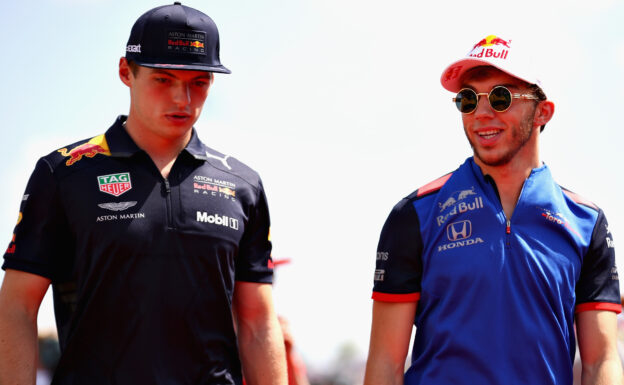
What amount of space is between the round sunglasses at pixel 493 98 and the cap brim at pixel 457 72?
9cm

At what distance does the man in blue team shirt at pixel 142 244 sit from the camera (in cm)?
435

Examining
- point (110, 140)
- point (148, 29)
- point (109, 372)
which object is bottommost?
point (109, 372)

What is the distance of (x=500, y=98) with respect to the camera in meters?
4.60

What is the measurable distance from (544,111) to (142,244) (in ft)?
6.62

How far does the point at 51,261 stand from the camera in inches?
173

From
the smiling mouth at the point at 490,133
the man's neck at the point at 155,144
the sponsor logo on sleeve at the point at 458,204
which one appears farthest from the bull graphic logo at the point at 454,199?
the man's neck at the point at 155,144

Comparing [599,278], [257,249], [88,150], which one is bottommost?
[599,278]

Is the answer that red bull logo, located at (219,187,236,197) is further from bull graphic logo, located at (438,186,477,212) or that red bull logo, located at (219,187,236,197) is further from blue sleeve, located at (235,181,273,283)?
bull graphic logo, located at (438,186,477,212)

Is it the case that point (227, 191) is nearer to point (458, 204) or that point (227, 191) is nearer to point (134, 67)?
point (134, 67)

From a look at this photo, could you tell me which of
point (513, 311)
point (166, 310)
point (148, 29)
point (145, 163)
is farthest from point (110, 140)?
point (513, 311)

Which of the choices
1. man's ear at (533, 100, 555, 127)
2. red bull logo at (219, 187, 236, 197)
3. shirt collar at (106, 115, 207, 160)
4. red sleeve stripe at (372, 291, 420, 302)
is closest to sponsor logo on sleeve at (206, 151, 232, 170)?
shirt collar at (106, 115, 207, 160)

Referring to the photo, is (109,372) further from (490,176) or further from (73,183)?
(490,176)

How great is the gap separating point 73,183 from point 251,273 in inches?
38.1

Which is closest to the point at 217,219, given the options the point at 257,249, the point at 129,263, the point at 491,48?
the point at 257,249
